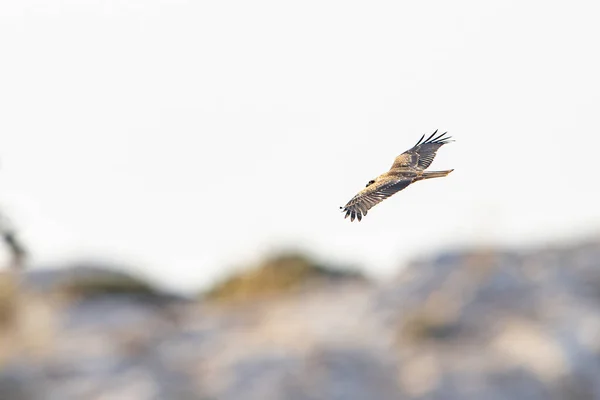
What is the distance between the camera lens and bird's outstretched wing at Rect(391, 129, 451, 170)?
3.34 meters

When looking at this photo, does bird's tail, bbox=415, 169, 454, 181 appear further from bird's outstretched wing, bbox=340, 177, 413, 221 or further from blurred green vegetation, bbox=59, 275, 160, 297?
blurred green vegetation, bbox=59, 275, 160, 297

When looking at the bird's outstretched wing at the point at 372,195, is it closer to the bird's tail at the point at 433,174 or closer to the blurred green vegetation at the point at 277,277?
the bird's tail at the point at 433,174

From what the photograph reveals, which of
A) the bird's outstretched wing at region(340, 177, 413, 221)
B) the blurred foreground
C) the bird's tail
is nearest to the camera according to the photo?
the bird's outstretched wing at region(340, 177, 413, 221)

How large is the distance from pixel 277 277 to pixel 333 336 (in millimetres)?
10290

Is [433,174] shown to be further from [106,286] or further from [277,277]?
[277,277]

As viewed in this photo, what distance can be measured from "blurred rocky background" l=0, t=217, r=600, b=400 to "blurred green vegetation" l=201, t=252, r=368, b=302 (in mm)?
1078

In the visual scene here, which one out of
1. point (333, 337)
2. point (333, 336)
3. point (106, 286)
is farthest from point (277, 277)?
point (333, 337)

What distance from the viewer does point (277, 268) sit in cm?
4259

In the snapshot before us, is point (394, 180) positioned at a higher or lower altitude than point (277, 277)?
lower

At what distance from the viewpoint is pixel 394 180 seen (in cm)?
313

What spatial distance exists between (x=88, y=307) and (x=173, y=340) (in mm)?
4831

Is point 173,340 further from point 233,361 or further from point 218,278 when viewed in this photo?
point 218,278

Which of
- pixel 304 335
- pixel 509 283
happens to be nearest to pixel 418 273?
pixel 509 283

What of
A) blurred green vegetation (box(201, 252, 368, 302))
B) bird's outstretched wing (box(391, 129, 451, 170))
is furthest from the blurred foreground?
bird's outstretched wing (box(391, 129, 451, 170))
